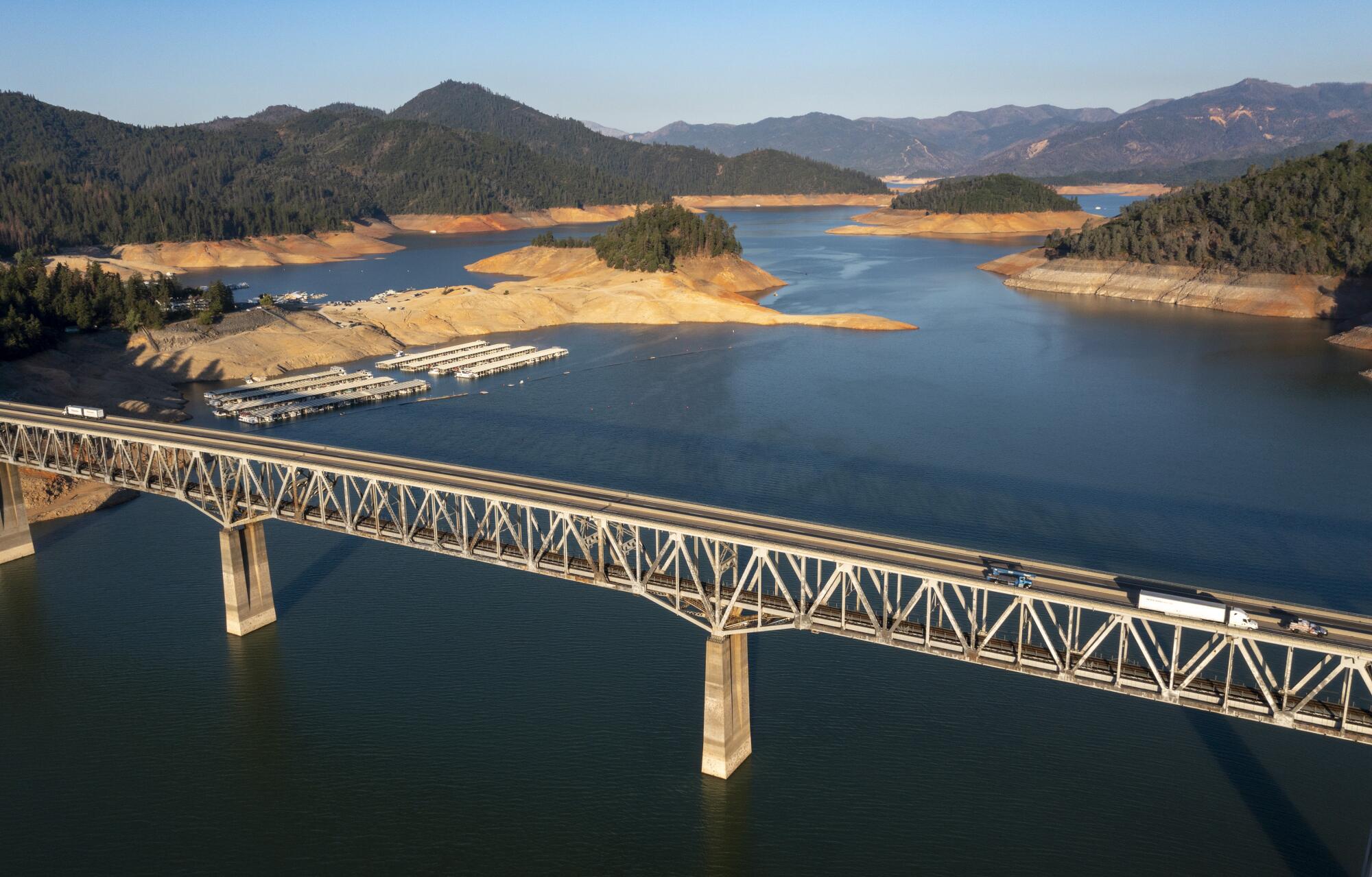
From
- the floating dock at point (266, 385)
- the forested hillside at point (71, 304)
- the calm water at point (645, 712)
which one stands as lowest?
the calm water at point (645, 712)

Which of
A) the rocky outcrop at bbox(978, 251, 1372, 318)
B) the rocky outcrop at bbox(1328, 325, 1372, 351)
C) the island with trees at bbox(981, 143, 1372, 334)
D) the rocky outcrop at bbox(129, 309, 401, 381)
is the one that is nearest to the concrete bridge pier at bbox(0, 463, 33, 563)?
the rocky outcrop at bbox(129, 309, 401, 381)

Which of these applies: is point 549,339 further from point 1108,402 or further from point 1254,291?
point 1254,291

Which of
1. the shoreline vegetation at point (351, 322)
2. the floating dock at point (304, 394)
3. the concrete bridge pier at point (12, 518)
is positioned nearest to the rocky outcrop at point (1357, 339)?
the shoreline vegetation at point (351, 322)

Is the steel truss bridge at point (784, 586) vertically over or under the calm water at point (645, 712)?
over

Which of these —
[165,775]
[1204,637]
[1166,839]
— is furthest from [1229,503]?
[165,775]

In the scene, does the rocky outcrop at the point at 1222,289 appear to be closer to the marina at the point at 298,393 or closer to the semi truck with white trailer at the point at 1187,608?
the marina at the point at 298,393

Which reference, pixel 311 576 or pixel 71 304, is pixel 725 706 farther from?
pixel 71 304

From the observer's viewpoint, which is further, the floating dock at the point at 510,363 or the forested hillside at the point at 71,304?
the floating dock at the point at 510,363
